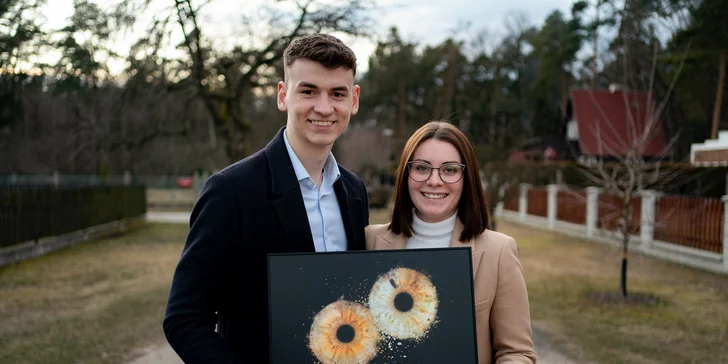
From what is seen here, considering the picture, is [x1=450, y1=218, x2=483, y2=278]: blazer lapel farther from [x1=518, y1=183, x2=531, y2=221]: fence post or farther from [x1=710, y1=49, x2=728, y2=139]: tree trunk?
[x1=518, y1=183, x2=531, y2=221]: fence post

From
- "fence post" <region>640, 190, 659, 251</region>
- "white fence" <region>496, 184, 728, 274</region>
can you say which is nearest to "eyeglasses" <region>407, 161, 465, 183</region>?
"white fence" <region>496, 184, 728, 274</region>

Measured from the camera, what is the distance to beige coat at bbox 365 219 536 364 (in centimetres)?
221

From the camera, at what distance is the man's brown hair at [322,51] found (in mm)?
2090

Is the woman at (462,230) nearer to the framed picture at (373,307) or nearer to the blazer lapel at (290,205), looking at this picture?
the framed picture at (373,307)

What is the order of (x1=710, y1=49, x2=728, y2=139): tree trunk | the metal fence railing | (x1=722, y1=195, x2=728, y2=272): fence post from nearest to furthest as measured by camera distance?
(x1=722, y1=195, x2=728, y2=272): fence post, the metal fence railing, (x1=710, y1=49, x2=728, y2=139): tree trunk

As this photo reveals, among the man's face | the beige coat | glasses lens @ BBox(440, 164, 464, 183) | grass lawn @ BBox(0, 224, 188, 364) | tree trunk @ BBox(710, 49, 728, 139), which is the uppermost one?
tree trunk @ BBox(710, 49, 728, 139)

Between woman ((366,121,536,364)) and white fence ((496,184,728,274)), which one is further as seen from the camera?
white fence ((496,184,728,274))

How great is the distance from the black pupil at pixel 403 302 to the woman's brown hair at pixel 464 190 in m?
0.54

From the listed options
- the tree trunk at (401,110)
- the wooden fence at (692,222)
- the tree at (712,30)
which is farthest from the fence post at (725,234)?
the tree trunk at (401,110)

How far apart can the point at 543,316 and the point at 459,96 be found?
120ft

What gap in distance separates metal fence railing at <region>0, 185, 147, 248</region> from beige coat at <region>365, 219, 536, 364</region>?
42.7 ft

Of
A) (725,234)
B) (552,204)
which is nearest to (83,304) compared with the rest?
(725,234)

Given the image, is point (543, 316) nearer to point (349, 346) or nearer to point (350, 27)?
point (349, 346)

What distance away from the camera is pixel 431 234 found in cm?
249
